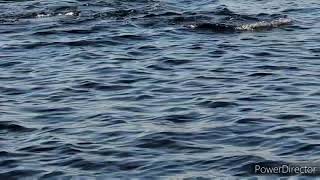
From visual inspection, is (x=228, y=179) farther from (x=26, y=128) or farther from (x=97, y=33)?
(x=97, y=33)

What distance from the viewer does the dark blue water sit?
12234 mm

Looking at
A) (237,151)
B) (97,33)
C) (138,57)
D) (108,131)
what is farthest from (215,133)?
(97,33)

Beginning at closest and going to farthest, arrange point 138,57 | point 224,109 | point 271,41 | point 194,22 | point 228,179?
1. point 228,179
2. point 224,109
3. point 138,57
4. point 271,41
5. point 194,22

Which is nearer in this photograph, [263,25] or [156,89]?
[156,89]

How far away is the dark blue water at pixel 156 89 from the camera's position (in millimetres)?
12234

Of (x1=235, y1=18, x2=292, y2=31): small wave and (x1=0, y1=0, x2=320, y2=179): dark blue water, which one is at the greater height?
(x1=235, y1=18, x2=292, y2=31): small wave

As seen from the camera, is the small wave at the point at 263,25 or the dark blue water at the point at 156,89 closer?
the dark blue water at the point at 156,89

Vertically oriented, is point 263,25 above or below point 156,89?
above

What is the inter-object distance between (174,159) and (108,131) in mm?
1893

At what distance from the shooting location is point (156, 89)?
16469 millimetres

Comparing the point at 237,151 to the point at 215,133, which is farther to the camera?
the point at 215,133

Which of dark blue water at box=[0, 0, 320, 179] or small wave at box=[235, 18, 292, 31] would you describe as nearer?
dark blue water at box=[0, 0, 320, 179]

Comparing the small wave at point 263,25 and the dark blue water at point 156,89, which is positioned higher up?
the small wave at point 263,25

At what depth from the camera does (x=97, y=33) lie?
2227 centimetres
